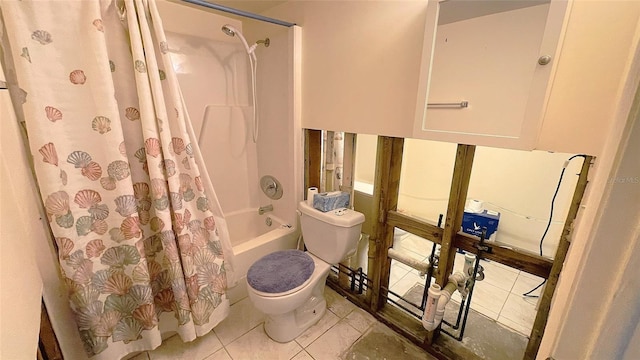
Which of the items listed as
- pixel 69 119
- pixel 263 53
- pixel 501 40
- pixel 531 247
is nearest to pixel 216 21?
pixel 263 53

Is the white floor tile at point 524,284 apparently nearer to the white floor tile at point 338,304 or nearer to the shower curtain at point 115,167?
the white floor tile at point 338,304

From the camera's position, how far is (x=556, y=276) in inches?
41.0

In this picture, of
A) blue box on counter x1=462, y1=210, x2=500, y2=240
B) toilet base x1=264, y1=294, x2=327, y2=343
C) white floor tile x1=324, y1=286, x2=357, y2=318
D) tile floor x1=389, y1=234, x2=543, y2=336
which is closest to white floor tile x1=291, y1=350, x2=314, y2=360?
toilet base x1=264, y1=294, x2=327, y2=343

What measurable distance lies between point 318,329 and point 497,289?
136cm

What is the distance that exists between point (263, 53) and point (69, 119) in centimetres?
137

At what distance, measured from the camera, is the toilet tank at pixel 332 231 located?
1550 millimetres

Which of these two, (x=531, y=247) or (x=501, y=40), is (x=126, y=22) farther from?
(x=531, y=247)

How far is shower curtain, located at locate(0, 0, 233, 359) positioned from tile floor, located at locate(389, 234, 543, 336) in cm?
143

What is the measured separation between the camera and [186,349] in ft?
4.87

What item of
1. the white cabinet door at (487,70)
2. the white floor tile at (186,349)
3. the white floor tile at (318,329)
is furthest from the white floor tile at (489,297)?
the white floor tile at (186,349)

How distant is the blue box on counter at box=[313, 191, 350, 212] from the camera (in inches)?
63.5

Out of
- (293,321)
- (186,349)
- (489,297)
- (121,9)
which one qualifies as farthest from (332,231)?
(121,9)

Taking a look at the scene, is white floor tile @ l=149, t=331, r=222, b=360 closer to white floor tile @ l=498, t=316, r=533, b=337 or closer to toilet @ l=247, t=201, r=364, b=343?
→ toilet @ l=247, t=201, r=364, b=343

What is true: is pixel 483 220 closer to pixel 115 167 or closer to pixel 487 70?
pixel 487 70
